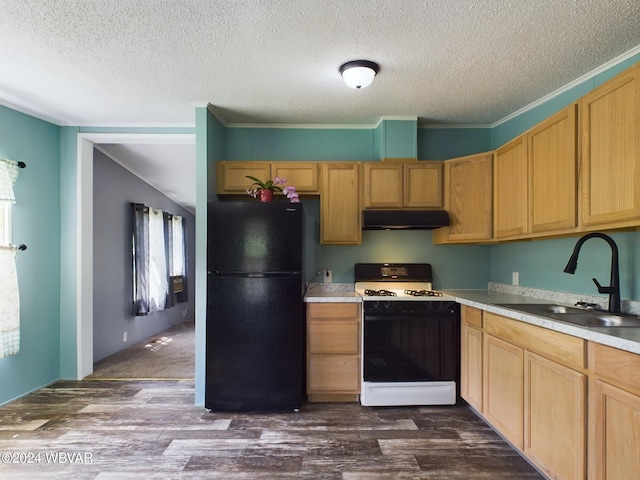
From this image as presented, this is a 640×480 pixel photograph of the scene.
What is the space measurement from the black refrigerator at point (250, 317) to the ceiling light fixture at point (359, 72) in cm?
103

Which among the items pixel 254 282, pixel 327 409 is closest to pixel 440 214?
pixel 254 282

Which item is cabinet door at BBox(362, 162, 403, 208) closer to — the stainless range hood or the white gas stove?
the stainless range hood

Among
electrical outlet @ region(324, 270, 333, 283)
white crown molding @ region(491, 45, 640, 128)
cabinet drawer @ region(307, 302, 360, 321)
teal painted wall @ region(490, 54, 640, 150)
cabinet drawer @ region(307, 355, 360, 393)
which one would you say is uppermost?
white crown molding @ region(491, 45, 640, 128)

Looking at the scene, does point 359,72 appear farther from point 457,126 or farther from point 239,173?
point 457,126

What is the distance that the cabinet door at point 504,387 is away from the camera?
79.0 inches

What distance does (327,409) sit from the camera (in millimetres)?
2713

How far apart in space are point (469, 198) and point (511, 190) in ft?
1.31

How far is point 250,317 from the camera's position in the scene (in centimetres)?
264

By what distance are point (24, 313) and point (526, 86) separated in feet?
14.6

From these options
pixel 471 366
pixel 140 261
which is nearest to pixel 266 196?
pixel 471 366

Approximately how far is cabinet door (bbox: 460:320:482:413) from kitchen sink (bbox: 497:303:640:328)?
16.1 inches

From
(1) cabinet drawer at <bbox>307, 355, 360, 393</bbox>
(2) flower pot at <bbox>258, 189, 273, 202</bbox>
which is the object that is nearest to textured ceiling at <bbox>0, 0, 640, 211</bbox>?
(2) flower pot at <bbox>258, 189, 273, 202</bbox>

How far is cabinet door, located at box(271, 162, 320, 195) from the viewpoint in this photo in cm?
310

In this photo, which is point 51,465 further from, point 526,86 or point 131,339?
point 526,86
